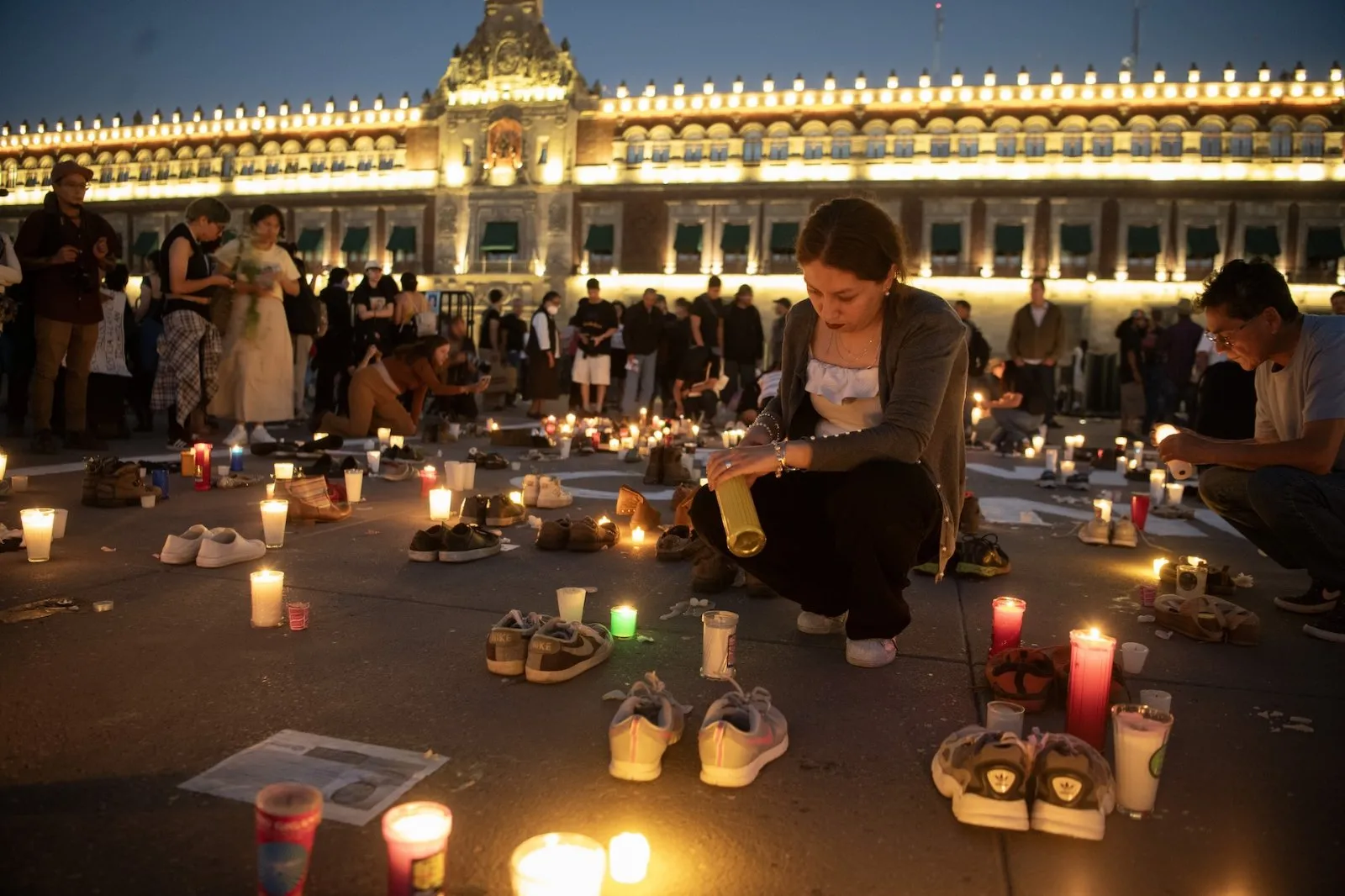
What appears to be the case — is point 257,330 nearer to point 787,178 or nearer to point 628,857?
point 628,857

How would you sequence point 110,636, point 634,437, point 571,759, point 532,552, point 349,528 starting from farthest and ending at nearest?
point 634,437 < point 349,528 < point 532,552 < point 110,636 < point 571,759

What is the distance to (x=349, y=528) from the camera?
5.38m

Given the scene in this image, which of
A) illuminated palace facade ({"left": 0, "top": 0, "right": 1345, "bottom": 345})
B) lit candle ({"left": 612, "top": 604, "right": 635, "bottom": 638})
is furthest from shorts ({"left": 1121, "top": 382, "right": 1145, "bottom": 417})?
illuminated palace facade ({"left": 0, "top": 0, "right": 1345, "bottom": 345})

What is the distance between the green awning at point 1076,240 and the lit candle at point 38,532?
35.7m

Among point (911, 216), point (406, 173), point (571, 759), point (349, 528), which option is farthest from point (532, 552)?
point (406, 173)

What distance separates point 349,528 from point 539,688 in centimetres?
278

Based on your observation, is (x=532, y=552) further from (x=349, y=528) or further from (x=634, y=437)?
(x=634, y=437)

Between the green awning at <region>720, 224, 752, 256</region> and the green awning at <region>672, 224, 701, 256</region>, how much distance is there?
2.97 ft

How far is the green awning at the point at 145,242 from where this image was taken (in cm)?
4522

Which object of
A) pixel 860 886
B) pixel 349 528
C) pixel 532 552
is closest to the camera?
pixel 860 886

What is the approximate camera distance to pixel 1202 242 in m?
34.6

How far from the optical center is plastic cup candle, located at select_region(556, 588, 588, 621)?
11.4 ft

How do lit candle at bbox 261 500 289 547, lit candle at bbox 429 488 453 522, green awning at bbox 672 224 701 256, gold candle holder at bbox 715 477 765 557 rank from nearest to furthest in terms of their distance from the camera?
1. gold candle holder at bbox 715 477 765 557
2. lit candle at bbox 261 500 289 547
3. lit candle at bbox 429 488 453 522
4. green awning at bbox 672 224 701 256

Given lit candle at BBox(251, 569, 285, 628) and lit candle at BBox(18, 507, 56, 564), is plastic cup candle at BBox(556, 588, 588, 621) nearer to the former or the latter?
lit candle at BBox(251, 569, 285, 628)
